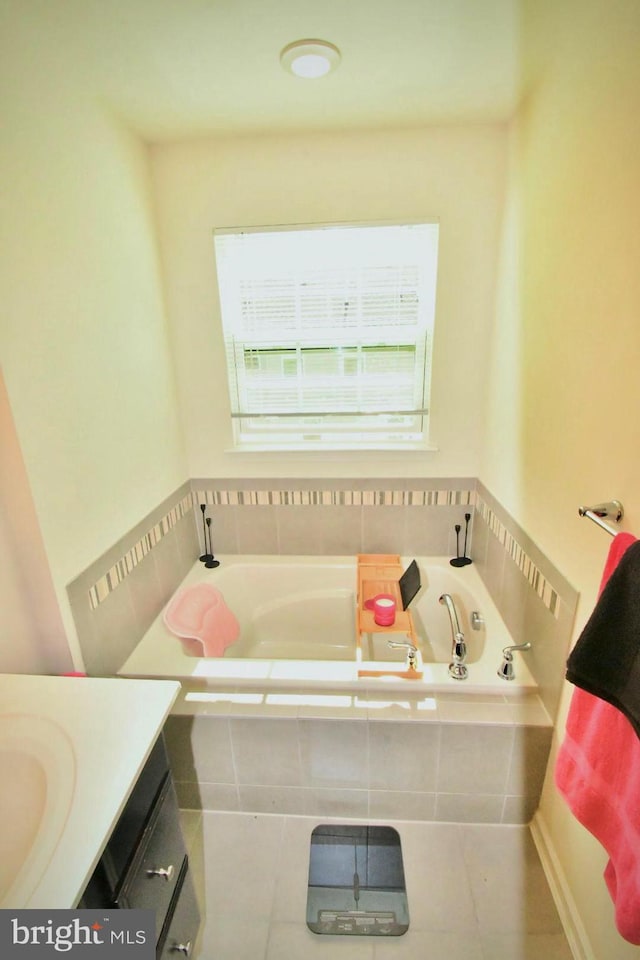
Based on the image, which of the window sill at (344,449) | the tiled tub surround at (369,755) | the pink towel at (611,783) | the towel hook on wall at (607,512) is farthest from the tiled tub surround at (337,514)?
the pink towel at (611,783)

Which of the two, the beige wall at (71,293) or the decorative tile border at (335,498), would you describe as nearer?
the beige wall at (71,293)

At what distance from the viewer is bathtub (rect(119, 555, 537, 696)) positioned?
1.46m

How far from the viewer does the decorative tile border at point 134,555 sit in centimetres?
139

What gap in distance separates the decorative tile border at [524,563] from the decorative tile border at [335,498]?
20 centimetres

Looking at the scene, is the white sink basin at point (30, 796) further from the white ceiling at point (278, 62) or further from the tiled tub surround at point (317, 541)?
the white ceiling at point (278, 62)

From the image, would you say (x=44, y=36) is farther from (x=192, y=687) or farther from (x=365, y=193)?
(x=192, y=687)

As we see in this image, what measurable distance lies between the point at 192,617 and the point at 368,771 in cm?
96

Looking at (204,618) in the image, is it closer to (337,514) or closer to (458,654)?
(337,514)

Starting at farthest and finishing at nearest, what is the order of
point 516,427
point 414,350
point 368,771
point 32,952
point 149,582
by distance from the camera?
point 414,350, point 149,582, point 516,427, point 368,771, point 32,952

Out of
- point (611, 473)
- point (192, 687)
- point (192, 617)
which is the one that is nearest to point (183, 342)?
point (192, 617)

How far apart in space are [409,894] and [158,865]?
2.85 ft

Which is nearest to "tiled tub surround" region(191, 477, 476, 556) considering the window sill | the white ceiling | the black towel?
the window sill

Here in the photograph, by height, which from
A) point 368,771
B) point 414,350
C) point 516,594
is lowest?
point 368,771

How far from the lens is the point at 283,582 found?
2.22 metres
